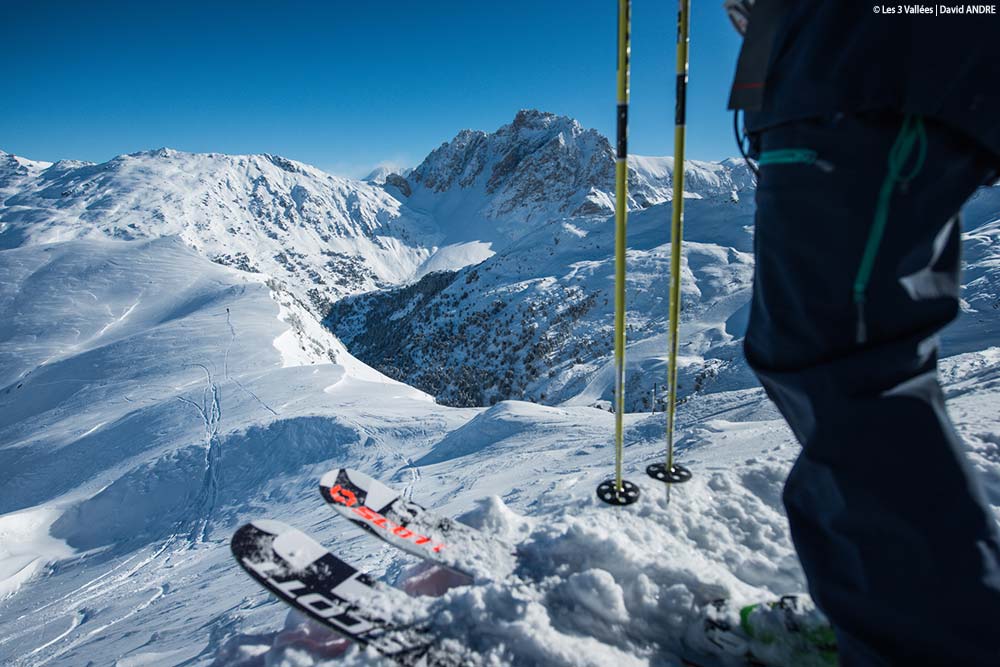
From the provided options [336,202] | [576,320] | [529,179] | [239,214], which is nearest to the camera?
[576,320]

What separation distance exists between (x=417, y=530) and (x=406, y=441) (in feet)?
30.7

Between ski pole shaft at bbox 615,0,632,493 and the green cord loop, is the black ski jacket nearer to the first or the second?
the green cord loop

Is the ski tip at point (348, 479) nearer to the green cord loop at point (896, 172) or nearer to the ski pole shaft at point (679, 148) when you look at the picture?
the ski pole shaft at point (679, 148)

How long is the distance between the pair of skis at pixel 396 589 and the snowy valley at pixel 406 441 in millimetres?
141

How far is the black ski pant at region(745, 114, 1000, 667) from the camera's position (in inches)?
48.0

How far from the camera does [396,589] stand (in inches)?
113

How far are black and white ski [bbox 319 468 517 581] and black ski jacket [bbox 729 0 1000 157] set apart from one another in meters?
2.74

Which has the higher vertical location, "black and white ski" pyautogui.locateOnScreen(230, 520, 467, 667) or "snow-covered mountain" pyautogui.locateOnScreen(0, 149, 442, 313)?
"snow-covered mountain" pyautogui.locateOnScreen(0, 149, 442, 313)

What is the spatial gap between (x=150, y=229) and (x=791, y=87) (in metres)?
133

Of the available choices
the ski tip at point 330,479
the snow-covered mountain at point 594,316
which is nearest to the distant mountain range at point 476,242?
the snow-covered mountain at point 594,316

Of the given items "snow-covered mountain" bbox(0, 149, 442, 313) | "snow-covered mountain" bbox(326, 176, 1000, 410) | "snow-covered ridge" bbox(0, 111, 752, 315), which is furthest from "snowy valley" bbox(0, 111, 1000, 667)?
"snow-covered mountain" bbox(0, 149, 442, 313)

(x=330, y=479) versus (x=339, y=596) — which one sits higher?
(x=330, y=479)

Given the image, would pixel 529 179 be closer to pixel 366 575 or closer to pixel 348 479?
pixel 348 479

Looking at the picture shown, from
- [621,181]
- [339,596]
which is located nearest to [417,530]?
[339,596]
